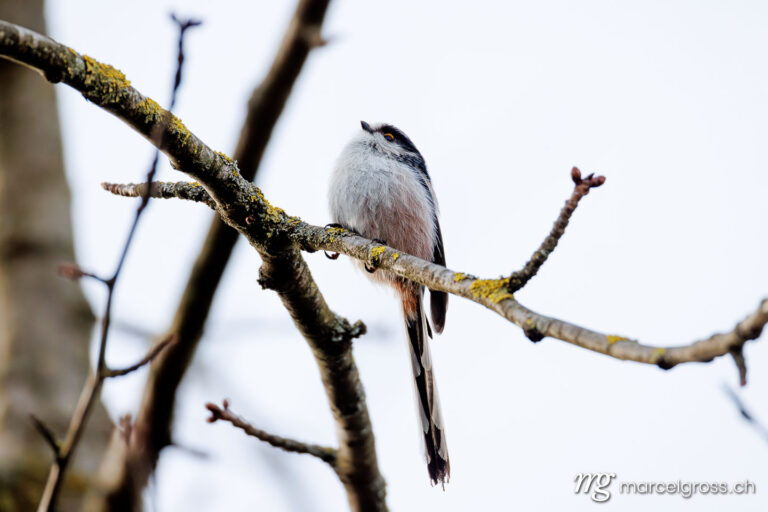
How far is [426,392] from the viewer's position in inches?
153

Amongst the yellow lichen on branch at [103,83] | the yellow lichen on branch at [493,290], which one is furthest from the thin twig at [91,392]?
the yellow lichen on branch at [493,290]

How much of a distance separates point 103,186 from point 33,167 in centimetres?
234

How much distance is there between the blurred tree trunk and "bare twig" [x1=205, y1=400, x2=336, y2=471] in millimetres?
988

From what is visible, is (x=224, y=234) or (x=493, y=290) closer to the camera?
(x=493, y=290)

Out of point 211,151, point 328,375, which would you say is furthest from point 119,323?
point 211,151

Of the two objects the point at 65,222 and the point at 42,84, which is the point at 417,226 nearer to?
the point at 65,222

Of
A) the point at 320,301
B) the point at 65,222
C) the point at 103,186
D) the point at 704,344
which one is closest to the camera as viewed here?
the point at 704,344

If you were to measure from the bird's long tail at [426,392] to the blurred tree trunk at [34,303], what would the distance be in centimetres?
182

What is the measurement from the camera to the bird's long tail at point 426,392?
3.53 meters

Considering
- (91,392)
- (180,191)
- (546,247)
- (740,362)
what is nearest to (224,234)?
(180,191)

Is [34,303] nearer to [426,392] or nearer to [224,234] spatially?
[224,234]

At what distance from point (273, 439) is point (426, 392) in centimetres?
125

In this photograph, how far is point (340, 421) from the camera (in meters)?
3.03

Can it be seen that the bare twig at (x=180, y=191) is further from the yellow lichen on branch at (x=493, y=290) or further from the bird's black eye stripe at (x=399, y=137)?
the bird's black eye stripe at (x=399, y=137)
